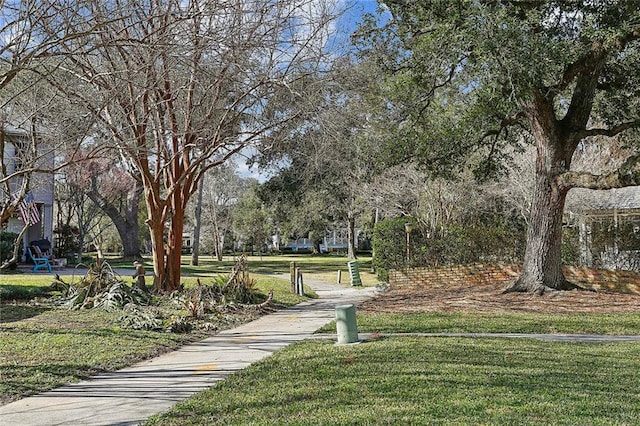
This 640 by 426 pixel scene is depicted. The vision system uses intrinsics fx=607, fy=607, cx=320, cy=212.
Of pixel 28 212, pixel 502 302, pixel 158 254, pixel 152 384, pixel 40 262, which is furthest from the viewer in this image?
pixel 40 262

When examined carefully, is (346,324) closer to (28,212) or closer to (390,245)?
(390,245)

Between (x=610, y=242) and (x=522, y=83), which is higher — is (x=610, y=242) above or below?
below

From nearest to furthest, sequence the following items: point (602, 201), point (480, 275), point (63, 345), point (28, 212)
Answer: point (63, 345) < point (28, 212) < point (480, 275) < point (602, 201)

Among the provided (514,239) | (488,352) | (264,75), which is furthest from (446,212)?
(488,352)

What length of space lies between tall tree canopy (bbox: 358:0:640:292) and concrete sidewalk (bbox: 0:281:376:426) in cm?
651

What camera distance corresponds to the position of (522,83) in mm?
12227

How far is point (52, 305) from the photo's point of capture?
13.5 meters

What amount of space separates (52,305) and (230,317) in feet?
13.9

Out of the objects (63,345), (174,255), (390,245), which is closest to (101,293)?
(174,255)

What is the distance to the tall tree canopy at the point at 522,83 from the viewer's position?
39.9ft

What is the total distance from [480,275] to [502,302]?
4.91 m

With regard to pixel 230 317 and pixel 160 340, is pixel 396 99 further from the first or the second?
pixel 160 340

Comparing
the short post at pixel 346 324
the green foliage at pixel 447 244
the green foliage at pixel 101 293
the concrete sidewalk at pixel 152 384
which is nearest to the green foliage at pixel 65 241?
the green foliage at pixel 447 244

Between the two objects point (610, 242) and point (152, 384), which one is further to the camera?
point (610, 242)
